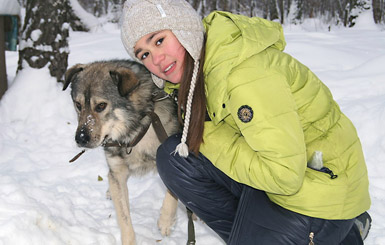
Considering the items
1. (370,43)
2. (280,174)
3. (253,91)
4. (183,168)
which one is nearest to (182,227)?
(183,168)

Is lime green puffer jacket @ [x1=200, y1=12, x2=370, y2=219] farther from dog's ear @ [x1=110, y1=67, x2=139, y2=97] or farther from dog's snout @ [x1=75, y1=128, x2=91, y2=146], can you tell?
dog's snout @ [x1=75, y1=128, x2=91, y2=146]

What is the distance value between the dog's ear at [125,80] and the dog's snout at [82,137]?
29 cm

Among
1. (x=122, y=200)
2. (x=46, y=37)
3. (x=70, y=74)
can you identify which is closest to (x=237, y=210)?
(x=122, y=200)

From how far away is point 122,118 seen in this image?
2211mm

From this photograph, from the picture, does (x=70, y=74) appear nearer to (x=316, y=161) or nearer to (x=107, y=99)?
(x=107, y=99)

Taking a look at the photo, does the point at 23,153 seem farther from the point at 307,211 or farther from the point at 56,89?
the point at 307,211

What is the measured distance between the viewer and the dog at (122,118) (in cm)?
210

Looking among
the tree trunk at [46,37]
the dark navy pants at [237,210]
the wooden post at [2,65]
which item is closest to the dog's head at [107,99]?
the dark navy pants at [237,210]

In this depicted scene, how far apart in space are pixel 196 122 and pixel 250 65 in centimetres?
41

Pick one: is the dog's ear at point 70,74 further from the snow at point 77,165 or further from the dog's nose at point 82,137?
the snow at point 77,165

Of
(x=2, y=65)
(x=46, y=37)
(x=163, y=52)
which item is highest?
(x=163, y=52)

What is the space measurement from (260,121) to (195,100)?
0.39 m

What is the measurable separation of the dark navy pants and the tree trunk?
2.95 m

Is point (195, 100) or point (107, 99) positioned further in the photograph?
point (107, 99)
